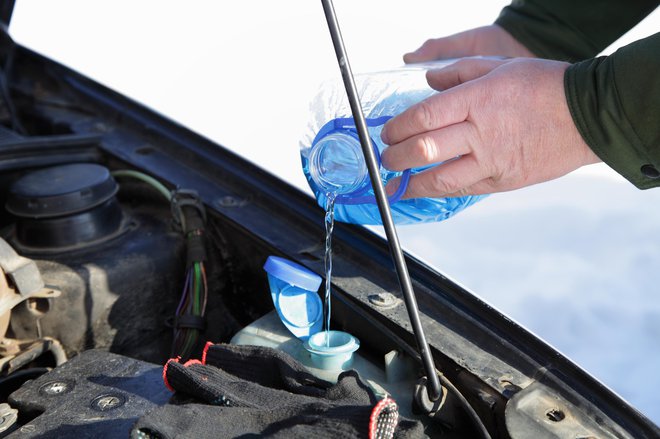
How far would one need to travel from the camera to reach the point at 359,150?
34.5 inches

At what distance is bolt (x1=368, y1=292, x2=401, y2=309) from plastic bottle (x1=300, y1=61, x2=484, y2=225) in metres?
0.14

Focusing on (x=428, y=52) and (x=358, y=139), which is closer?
(x=358, y=139)

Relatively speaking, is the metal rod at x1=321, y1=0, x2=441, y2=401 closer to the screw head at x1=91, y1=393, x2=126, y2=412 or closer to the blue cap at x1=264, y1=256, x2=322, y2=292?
the blue cap at x1=264, y1=256, x2=322, y2=292

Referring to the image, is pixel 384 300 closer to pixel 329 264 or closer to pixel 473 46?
pixel 329 264

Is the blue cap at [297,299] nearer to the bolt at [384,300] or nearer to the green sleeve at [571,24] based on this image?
the bolt at [384,300]

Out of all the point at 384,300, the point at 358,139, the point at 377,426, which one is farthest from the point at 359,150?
the point at 377,426

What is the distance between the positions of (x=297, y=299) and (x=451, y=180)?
330 mm

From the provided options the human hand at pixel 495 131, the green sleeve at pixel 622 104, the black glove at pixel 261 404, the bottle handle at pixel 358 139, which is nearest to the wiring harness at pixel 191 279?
the black glove at pixel 261 404

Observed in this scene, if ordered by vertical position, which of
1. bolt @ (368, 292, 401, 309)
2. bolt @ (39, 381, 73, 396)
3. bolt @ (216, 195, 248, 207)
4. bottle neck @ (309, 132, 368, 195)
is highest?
bottle neck @ (309, 132, 368, 195)

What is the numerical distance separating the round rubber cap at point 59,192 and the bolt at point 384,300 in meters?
0.59

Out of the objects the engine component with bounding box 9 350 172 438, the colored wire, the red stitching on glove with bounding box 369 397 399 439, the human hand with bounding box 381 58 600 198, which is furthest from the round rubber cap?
the red stitching on glove with bounding box 369 397 399 439

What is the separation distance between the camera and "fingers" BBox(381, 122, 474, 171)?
0.78 m

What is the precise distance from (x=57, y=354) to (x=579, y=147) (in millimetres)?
891

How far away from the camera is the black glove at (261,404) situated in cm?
64
